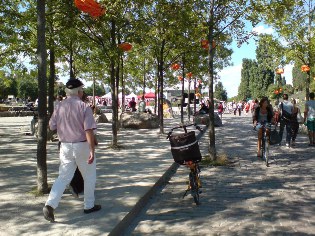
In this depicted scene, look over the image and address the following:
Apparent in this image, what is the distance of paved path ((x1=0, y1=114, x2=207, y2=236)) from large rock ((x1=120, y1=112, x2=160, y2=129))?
8.60 m

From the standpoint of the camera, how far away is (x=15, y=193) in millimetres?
6363

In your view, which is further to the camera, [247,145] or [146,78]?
[146,78]

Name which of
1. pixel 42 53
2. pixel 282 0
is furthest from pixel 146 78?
pixel 42 53

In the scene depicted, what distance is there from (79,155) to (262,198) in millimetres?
3405

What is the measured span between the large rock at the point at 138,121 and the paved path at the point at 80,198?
8.60 m

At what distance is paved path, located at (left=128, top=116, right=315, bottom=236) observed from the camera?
5121 millimetres

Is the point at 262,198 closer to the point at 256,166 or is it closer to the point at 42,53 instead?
the point at 256,166

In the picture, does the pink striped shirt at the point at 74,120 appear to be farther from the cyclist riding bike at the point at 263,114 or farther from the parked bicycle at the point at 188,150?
the cyclist riding bike at the point at 263,114

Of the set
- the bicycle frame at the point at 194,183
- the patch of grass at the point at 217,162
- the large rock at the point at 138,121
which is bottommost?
the patch of grass at the point at 217,162

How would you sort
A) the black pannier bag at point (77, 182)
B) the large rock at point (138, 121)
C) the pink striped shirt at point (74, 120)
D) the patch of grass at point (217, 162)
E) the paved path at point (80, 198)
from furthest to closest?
the large rock at point (138, 121) → the patch of grass at point (217, 162) → the black pannier bag at point (77, 182) → the pink striped shirt at point (74, 120) → the paved path at point (80, 198)

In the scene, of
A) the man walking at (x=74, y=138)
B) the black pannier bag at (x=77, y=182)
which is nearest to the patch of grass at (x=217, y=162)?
the black pannier bag at (x=77, y=182)

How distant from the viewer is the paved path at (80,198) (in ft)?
15.6

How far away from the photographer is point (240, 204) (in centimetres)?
630

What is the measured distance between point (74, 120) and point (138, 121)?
53.7 ft
